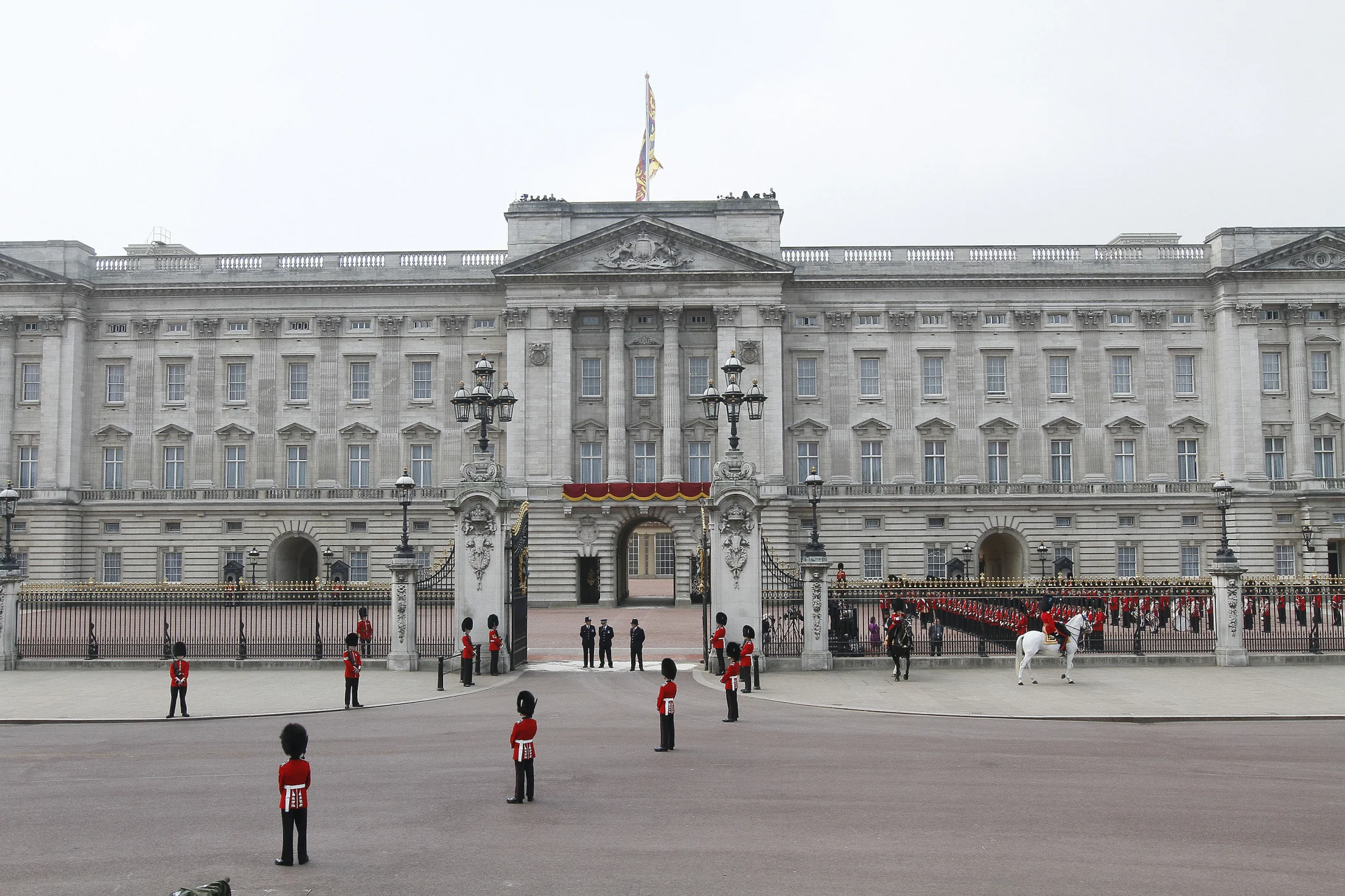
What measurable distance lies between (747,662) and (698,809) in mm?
10084

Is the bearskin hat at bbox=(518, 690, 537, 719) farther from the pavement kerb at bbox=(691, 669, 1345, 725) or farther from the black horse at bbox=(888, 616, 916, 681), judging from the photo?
the black horse at bbox=(888, 616, 916, 681)

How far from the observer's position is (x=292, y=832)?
10.9m

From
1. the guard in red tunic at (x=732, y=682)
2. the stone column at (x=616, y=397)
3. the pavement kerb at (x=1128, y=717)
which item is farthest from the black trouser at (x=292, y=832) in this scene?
the stone column at (x=616, y=397)

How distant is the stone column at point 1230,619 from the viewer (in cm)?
2703

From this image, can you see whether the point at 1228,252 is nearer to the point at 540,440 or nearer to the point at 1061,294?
the point at 1061,294

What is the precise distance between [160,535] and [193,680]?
118ft

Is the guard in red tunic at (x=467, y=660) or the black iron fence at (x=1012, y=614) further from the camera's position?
the black iron fence at (x=1012, y=614)

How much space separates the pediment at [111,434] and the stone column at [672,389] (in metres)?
29.4

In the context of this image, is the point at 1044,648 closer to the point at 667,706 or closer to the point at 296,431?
the point at 667,706

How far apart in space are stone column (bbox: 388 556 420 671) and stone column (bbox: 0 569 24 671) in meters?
10.0

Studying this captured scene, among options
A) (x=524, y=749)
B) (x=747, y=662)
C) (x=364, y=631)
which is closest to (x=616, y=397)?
(x=364, y=631)

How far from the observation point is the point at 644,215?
56031 mm

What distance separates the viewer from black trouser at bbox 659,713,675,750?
54.0 ft

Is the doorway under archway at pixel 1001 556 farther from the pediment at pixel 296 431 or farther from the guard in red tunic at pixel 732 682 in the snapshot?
the guard in red tunic at pixel 732 682
